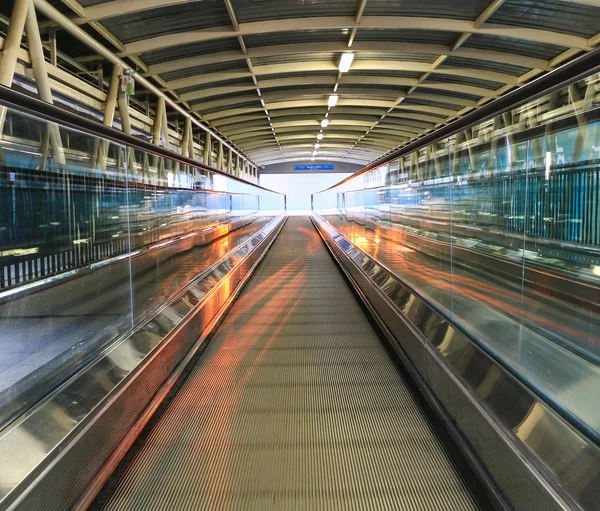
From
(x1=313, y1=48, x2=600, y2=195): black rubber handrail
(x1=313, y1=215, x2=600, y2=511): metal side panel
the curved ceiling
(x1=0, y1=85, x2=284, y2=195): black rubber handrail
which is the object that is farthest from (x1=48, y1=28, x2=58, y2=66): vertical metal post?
(x1=313, y1=215, x2=600, y2=511): metal side panel

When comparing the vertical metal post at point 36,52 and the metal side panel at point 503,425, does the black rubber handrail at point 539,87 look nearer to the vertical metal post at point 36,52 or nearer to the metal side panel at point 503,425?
the metal side panel at point 503,425

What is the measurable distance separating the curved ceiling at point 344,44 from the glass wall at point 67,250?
7954mm

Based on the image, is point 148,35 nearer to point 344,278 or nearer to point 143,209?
point 344,278

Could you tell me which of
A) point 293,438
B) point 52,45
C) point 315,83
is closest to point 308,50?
point 315,83

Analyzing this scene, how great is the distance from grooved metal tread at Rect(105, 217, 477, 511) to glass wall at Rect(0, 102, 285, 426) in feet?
2.14

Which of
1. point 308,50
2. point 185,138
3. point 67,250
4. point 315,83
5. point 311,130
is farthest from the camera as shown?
point 311,130

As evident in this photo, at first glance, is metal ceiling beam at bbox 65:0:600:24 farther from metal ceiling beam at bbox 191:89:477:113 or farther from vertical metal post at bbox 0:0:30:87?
metal ceiling beam at bbox 191:89:477:113

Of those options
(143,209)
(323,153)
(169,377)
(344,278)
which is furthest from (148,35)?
(323,153)

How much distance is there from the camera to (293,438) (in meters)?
2.55

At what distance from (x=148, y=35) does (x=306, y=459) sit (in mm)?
12702

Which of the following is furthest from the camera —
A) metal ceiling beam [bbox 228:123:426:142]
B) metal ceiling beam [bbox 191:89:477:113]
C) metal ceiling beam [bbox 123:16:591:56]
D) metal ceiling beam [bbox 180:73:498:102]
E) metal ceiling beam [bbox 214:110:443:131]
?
metal ceiling beam [bbox 228:123:426:142]

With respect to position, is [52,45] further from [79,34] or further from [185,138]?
[185,138]

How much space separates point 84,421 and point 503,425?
5.98ft

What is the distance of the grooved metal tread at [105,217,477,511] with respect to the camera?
2064mm
